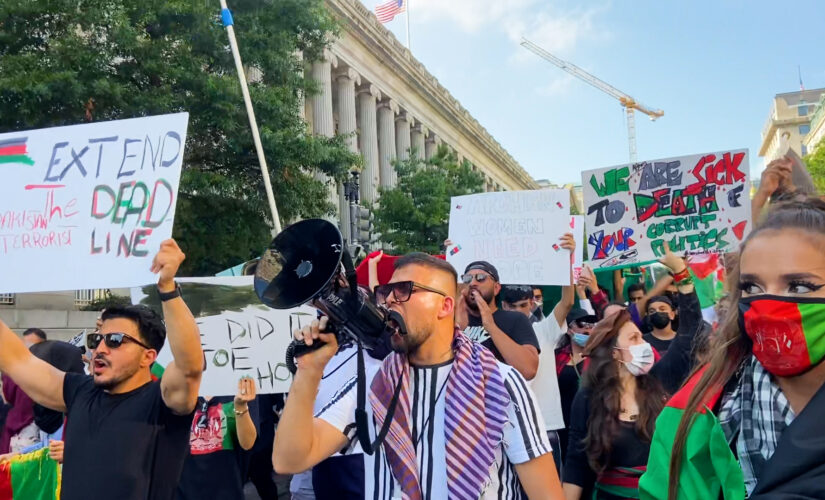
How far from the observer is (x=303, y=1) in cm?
1295

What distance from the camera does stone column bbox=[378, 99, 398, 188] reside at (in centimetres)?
3712

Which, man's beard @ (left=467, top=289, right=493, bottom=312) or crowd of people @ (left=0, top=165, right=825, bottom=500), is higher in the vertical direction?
man's beard @ (left=467, top=289, right=493, bottom=312)

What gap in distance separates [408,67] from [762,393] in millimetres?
38059

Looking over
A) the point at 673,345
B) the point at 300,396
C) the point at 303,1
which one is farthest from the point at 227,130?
the point at 300,396

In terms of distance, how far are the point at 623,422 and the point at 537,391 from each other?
4.18ft

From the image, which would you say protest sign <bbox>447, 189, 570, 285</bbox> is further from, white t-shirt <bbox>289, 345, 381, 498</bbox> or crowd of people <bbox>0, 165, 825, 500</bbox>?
white t-shirt <bbox>289, 345, 381, 498</bbox>

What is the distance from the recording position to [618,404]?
321 cm

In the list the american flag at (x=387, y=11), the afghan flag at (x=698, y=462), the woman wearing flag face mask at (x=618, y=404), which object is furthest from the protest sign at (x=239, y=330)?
the american flag at (x=387, y=11)

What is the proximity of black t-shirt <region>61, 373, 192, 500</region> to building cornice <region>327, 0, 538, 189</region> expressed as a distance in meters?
26.6

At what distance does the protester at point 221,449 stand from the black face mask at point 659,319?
2.88 metres

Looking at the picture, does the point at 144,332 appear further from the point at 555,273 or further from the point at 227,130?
the point at 227,130

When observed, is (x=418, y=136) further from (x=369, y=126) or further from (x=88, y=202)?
(x=88, y=202)

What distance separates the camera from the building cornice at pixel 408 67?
31.1m

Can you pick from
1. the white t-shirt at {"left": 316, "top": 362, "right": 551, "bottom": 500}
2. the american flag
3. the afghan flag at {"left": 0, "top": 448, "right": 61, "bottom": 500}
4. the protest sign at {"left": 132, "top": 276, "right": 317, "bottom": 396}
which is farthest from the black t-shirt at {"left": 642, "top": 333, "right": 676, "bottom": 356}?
the american flag
